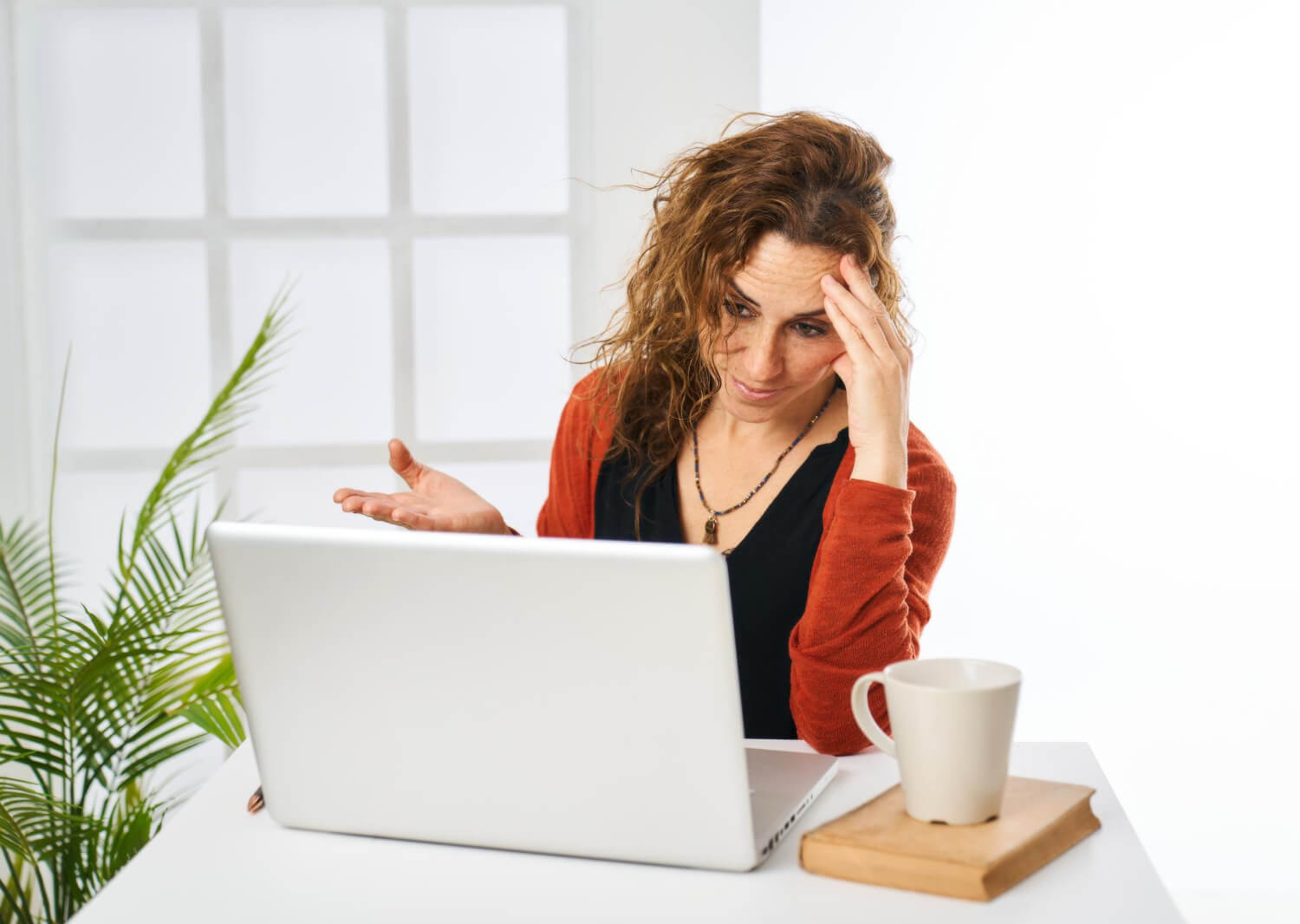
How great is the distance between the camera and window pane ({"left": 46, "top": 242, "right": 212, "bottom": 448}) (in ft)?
8.34

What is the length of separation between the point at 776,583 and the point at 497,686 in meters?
0.78

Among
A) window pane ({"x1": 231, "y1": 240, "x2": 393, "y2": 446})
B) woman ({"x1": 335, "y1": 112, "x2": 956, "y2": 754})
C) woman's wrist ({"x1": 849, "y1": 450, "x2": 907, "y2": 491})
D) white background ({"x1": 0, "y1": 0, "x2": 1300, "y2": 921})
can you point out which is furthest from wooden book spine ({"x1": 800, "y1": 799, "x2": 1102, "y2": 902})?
window pane ({"x1": 231, "y1": 240, "x2": 393, "y2": 446})

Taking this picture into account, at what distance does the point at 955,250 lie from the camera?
8.03 ft

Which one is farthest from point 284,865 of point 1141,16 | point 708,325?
point 1141,16

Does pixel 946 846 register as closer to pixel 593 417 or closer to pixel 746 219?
pixel 746 219

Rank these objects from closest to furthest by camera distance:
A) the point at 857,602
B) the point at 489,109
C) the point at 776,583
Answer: the point at 857,602, the point at 776,583, the point at 489,109


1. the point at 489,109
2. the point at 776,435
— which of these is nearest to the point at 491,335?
the point at 489,109

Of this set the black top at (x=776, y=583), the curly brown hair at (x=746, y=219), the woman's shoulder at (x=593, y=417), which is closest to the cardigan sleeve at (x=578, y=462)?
the woman's shoulder at (x=593, y=417)

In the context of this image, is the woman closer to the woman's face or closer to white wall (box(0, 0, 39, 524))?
the woman's face

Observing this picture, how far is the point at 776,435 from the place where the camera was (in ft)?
5.26

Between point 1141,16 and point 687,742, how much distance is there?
2196 millimetres

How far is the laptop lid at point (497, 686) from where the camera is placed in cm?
71

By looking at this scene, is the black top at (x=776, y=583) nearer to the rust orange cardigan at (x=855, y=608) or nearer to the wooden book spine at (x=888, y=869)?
the rust orange cardigan at (x=855, y=608)

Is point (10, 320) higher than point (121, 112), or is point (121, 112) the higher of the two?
point (121, 112)
